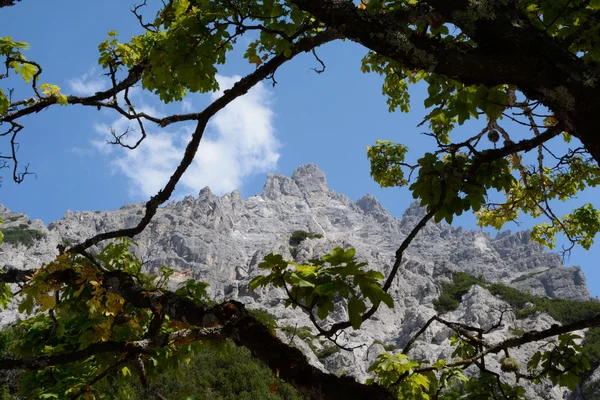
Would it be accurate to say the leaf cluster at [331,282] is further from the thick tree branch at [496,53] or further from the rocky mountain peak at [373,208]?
the rocky mountain peak at [373,208]

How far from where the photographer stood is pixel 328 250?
6756 centimetres

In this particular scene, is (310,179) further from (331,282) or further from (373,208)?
(331,282)

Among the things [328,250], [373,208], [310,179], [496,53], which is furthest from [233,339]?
[310,179]

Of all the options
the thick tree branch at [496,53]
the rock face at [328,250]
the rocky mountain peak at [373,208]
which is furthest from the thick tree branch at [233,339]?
the rocky mountain peak at [373,208]

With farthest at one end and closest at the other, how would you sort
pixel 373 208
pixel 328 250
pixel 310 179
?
pixel 310 179 → pixel 373 208 → pixel 328 250

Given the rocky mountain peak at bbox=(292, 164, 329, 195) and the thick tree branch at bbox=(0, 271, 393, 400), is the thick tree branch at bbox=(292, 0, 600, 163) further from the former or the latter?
the rocky mountain peak at bbox=(292, 164, 329, 195)

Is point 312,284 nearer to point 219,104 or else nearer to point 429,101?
point 429,101

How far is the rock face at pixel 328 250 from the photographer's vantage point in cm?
4803

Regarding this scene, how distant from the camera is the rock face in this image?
4803 cm

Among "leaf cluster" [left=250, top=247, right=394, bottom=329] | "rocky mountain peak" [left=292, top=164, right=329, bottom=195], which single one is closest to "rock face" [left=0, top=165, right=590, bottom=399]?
"rocky mountain peak" [left=292, top=164, right=329, bottom=195]

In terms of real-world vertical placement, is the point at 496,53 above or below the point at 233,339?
above

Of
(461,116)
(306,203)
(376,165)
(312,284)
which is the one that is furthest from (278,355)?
(306,203)

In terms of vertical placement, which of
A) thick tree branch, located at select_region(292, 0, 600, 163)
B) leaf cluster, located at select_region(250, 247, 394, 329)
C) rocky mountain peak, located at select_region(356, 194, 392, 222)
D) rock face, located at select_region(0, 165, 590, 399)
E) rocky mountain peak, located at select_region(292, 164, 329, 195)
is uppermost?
rocky mountain peak, located at select_region(292, 164, 329, 195)

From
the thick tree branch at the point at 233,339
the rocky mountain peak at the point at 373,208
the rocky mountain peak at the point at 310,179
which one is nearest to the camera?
the thick tree branch at the point at 233,339
